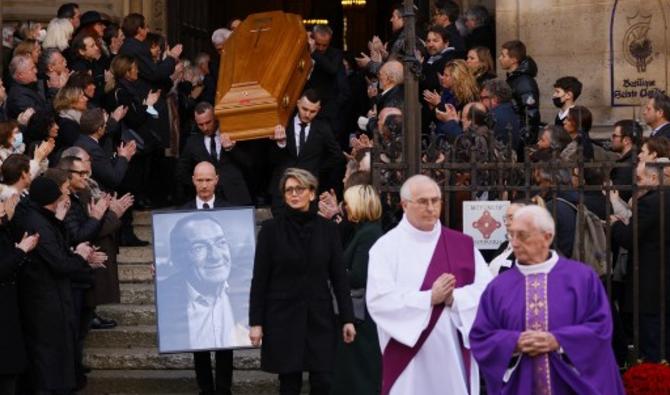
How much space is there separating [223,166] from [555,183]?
4390 mm

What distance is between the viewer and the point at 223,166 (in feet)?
54.6

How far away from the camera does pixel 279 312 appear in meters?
12.8

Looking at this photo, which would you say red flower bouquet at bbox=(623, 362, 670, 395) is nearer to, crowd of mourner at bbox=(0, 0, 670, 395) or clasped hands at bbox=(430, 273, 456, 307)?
crowd of mourner at bbox=(0, 0, 670, 395)

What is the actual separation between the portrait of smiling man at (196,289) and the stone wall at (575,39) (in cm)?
476

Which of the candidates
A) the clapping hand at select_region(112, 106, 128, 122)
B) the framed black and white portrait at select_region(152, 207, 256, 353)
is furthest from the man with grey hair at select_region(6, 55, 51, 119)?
the framed black and white portrait at select_region(152, 207, 256, 353)

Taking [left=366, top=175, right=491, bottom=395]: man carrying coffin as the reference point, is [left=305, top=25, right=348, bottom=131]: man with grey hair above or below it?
above

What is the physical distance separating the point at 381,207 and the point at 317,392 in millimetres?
1348

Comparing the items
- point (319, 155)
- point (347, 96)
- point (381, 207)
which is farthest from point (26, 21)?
point (381, 207)

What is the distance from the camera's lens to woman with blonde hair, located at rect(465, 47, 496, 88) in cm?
1659

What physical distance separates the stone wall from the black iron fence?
3.72 meters

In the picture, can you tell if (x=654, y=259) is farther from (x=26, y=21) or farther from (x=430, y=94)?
(x=26, y=21)

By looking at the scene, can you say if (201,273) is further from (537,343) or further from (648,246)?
(537,343)

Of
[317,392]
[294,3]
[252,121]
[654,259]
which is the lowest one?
[317,392]

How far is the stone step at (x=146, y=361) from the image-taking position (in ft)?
48.7
